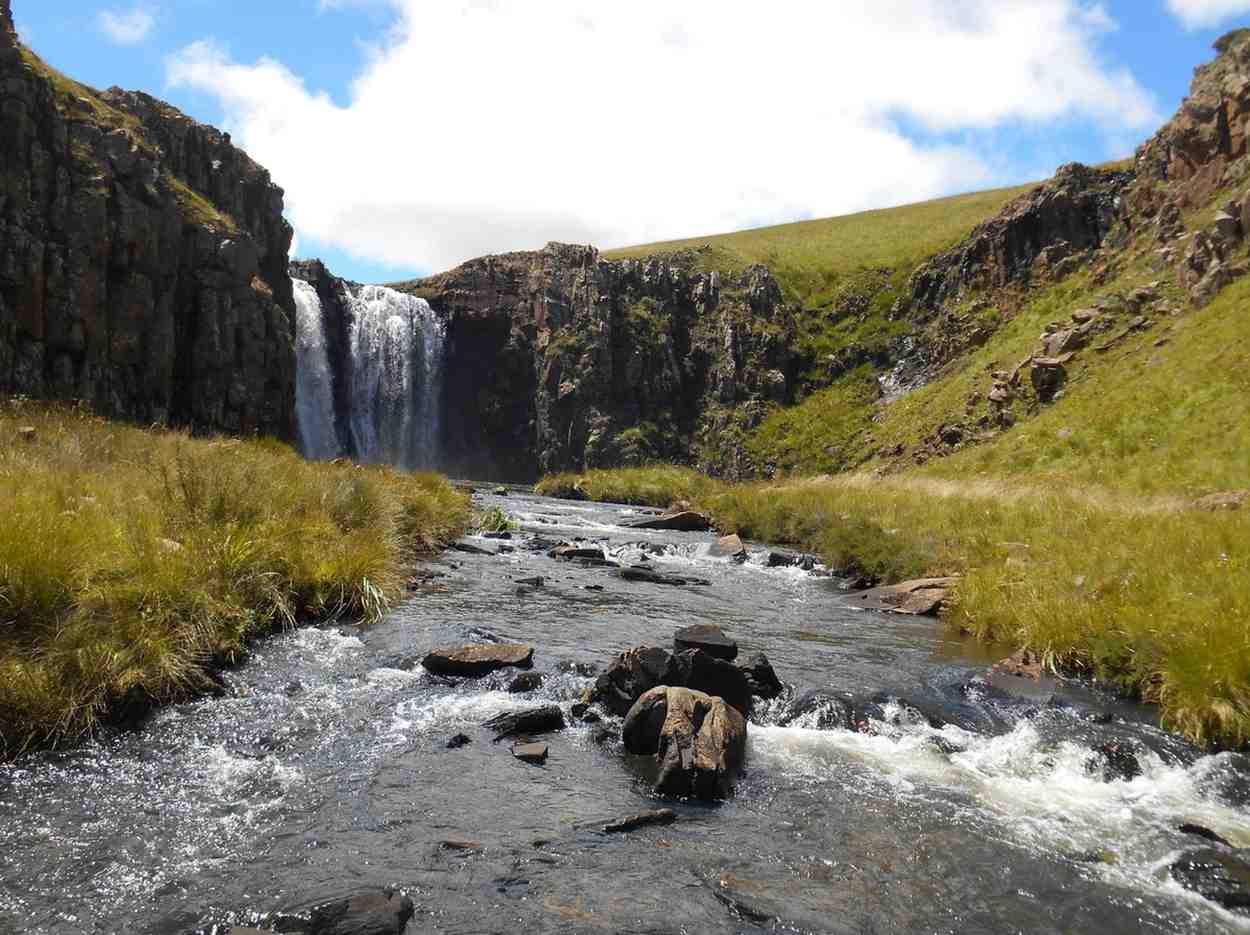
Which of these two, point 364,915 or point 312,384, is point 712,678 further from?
point 312,384

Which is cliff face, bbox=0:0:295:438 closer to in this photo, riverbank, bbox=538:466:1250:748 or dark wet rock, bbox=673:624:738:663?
dark wet rock, bbox=673:624:738:663

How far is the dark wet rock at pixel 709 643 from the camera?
33.6 feet

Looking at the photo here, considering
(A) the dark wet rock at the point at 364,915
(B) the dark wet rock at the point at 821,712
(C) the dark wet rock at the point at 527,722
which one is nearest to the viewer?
(A) the dark wet rock at the point at 364,915

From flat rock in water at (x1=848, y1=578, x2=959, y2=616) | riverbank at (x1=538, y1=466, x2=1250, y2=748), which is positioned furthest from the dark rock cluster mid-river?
flat rock in water at (x1=848, y1=578, x2=959, y2=616)

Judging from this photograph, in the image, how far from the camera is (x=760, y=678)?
32.6 feet

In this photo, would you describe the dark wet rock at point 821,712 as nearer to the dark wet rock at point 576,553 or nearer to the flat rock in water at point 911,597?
the flat rock in water at point 911,597

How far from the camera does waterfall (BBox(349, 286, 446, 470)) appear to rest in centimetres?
7325

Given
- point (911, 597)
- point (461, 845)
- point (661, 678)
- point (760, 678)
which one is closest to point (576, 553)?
point (911, 597)

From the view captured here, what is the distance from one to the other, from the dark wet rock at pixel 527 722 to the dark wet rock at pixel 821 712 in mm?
2723

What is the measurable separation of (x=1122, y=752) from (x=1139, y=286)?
134 ft

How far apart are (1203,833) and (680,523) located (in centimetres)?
2732

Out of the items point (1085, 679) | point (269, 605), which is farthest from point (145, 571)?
point (1085, 679)

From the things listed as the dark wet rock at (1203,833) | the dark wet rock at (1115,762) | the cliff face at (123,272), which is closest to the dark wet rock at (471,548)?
the dark wet rock at (1115,762)

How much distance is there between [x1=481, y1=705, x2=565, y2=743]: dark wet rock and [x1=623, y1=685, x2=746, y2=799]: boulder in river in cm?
94
